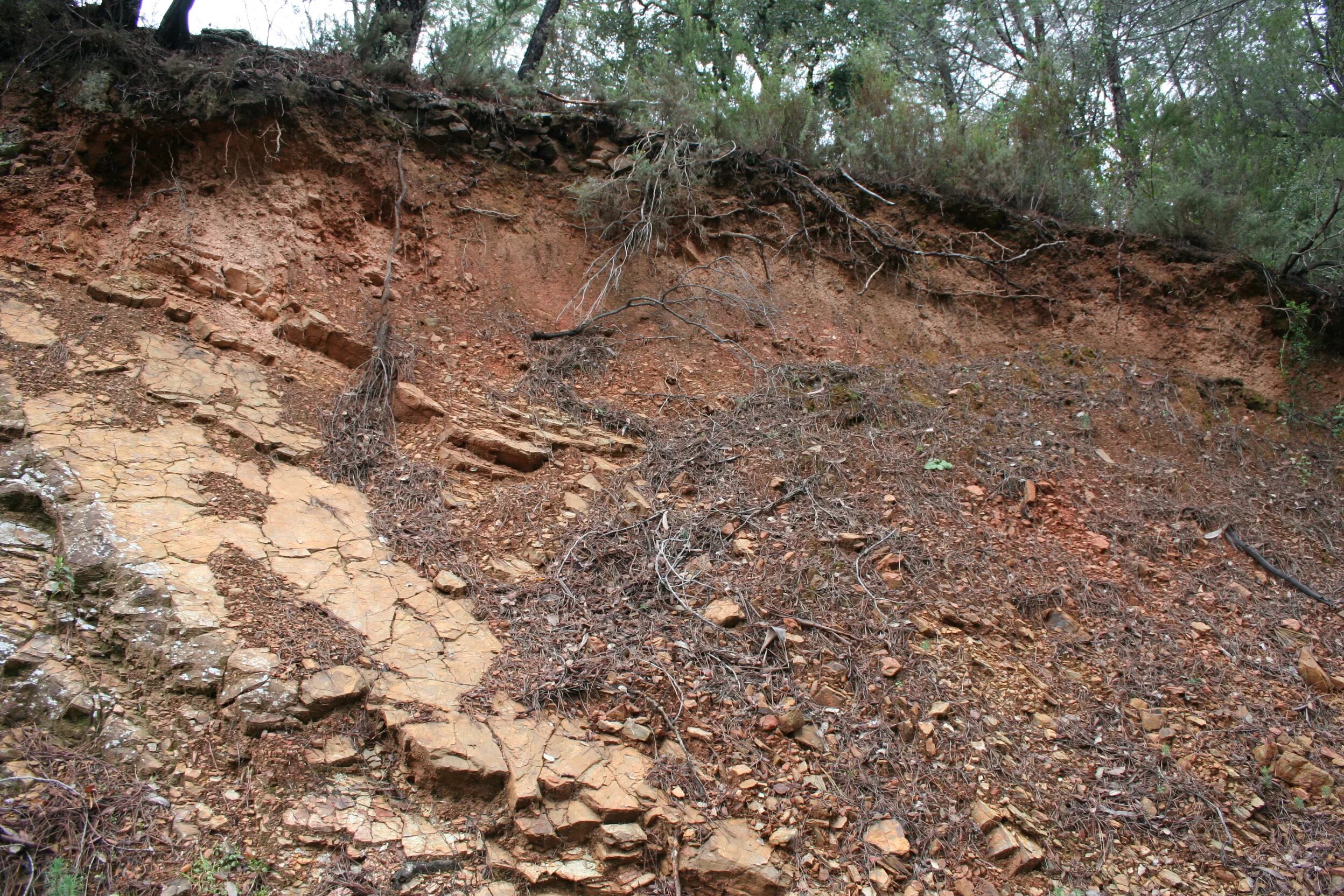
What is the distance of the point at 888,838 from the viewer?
293 cm

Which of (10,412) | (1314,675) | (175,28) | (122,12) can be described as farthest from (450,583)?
(122,12)

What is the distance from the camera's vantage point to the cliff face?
8.98 ft

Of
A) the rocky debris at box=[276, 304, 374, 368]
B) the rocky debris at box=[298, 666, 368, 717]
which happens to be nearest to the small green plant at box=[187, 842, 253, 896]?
the rocky debris at box=[298, 666, 368, 717]

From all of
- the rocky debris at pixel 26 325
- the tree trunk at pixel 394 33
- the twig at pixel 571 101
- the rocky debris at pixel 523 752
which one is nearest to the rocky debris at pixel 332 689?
the rocky debris at pixel 523 752

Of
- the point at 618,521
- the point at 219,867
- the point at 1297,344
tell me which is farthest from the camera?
the point at 1297,344

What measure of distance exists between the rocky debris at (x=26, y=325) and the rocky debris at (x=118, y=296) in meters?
0.33

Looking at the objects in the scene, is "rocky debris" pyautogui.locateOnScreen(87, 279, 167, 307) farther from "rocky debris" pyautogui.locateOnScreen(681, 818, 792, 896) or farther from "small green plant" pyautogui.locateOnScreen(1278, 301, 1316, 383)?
"small green plant" pyautogui.locateOnScreen(1278, 301, 1316, 383)

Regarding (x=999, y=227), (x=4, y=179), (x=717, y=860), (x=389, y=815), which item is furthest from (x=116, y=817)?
(x=999, y=227)

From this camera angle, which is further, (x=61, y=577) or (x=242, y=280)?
(x=242, y=280)

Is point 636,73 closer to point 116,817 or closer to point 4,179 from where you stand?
point 4,179

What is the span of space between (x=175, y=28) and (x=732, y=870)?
626 centimetres

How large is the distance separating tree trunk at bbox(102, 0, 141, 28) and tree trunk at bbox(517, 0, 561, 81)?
2.93 m

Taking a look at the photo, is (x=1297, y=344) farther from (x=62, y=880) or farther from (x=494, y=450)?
(x=62, y=880)

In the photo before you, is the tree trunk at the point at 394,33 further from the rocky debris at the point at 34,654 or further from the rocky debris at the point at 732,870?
the rocky debris at the point at 732,870
